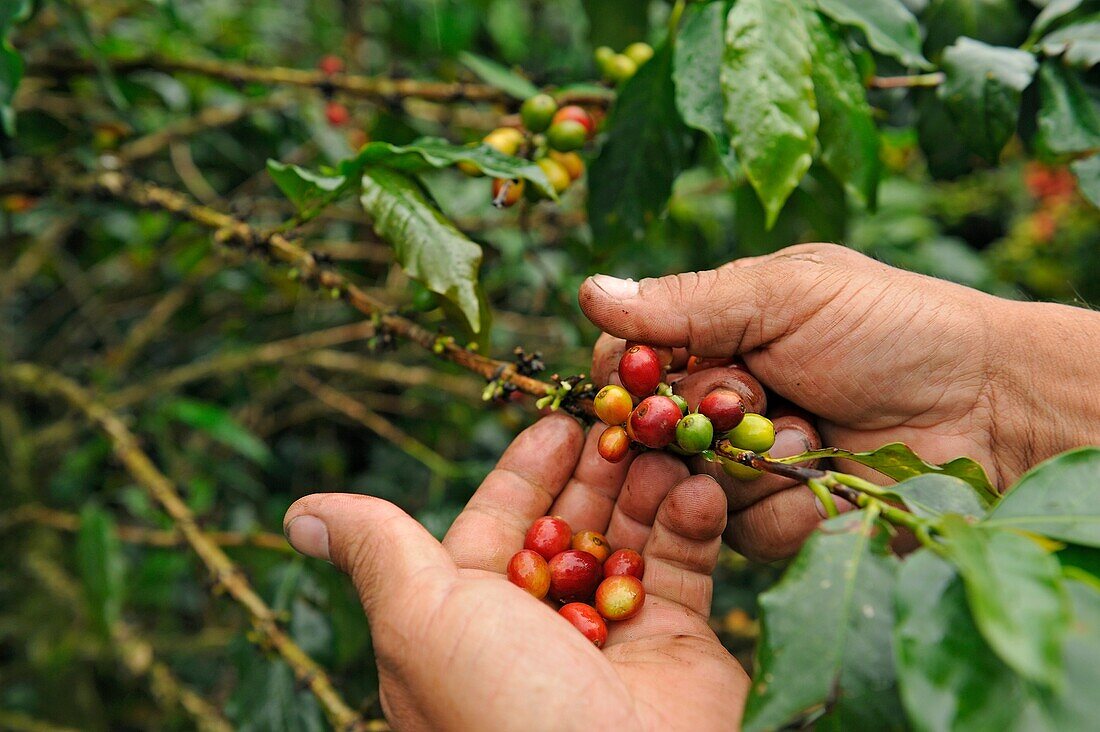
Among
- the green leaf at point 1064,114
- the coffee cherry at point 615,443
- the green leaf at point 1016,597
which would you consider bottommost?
the coffee cherry at point 615,443

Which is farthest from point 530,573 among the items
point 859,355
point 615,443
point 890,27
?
point 890,27

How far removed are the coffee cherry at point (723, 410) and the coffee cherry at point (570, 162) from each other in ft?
3.13

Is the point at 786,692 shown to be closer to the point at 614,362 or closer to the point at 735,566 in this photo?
the point at 614,362

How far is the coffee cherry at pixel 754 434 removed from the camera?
160cm

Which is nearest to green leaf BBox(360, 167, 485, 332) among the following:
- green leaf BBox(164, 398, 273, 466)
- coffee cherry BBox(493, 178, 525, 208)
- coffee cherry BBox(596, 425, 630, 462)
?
coffee cherry BBox(493, 178, 525, 208)

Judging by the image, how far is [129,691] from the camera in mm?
3730

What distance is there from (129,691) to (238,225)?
9.61 feet

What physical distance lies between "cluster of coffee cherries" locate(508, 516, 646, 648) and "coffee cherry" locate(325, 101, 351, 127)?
2.18m

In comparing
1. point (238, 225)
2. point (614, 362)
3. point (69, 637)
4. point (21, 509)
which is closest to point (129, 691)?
point (69, 637)

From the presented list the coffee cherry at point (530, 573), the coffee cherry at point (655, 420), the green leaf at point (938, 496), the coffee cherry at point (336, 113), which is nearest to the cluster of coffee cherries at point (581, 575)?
the coffee cherry at point (530, 573)

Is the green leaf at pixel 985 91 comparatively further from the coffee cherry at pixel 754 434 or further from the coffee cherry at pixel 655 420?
the coffee cherry at pixel 655 420

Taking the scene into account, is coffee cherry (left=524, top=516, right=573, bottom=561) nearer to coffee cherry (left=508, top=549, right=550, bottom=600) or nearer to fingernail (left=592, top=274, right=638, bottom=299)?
coffee cherry (left=508, top=549, right=550, bottom=600)

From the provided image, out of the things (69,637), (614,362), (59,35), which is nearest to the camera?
(614,362)

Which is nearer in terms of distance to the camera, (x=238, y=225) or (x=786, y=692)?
(x=786, y=692)
